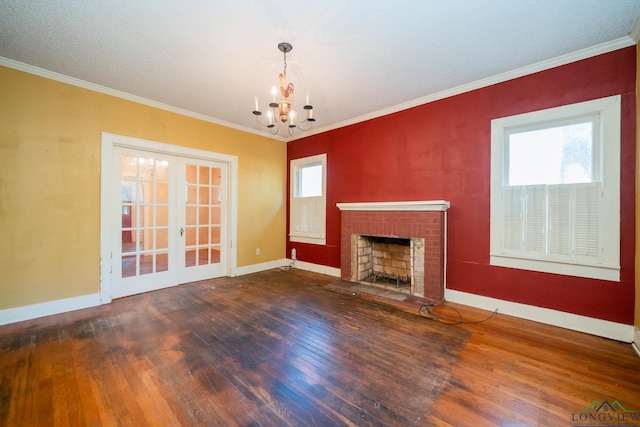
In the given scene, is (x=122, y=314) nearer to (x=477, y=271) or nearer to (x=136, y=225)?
(x=136, y=225)

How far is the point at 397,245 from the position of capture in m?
3.99

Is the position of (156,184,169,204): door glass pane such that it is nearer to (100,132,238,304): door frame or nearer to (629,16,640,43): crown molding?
(100,132,238,304): door frame

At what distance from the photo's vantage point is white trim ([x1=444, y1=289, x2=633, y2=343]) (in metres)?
2.35

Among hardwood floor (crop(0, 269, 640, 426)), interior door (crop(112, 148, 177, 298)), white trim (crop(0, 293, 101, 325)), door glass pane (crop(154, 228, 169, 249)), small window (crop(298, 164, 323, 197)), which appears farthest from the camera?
small window (crop(298, 164, 323, 197))

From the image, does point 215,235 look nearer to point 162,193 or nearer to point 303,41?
point 162,193

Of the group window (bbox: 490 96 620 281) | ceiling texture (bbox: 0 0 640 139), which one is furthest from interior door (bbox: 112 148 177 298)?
window (bbox: 490 96 620 281)

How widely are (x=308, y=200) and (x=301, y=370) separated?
3.51 meters

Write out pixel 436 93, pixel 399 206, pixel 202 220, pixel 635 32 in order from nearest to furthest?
pixel 635 32, pixel 436 93, pixel 399 206, pixel 202 220

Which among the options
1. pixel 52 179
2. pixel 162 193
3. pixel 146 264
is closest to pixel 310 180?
pixel 162 193

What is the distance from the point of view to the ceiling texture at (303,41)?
1988mm

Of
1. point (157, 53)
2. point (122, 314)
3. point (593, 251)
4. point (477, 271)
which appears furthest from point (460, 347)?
point (157, 53)

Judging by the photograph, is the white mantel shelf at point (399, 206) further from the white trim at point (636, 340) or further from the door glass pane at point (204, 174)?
the door glass pane at point (204, 174)

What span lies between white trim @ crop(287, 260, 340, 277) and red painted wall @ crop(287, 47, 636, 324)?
→ 107 mm

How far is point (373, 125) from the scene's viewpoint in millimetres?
4125
